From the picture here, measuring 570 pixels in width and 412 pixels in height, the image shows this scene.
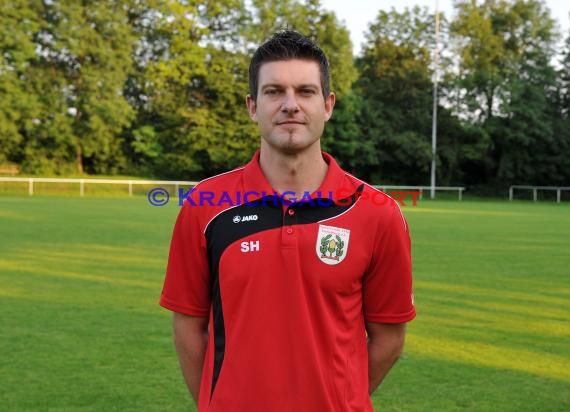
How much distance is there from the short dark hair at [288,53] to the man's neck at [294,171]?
21 cm

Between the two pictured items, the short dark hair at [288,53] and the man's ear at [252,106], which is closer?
the short dark hair at [288,53]

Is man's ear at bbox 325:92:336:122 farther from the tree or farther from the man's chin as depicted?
the tree

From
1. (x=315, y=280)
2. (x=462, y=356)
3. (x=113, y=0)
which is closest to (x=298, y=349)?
(x=315, y=280)

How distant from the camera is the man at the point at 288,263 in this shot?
2201 millimetres

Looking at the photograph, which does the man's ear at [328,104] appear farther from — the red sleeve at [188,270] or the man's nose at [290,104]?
the red sleeve at [188,270]

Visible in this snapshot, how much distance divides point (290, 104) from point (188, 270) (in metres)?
0.67

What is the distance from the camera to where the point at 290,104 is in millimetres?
2250

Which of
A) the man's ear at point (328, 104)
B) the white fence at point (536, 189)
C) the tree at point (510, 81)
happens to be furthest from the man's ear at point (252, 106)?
the tree at point (510, 81)

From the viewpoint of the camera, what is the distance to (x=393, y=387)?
508 centimetres

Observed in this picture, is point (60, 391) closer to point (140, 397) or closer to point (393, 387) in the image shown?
point (140, 397)

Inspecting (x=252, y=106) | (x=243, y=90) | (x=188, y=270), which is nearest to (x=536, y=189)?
(x=243, y=90)

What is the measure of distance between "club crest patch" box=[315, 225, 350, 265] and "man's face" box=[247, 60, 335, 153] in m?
0.29

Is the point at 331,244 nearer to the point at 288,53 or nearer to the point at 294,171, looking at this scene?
the point at 294,171

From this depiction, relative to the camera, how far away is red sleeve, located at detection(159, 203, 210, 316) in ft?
7.73
